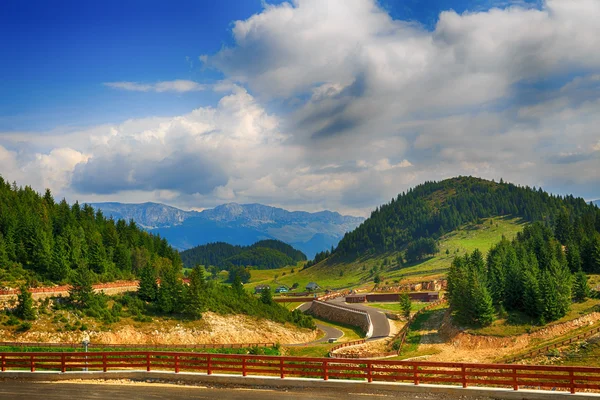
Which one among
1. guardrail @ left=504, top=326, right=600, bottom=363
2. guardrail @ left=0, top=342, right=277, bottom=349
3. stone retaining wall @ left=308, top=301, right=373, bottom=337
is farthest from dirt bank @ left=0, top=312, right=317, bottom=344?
guardrail @ left=504, top=326, right=600, bottom=363

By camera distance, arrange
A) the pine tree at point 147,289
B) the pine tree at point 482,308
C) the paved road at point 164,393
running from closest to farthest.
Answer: the paved road at point 164,393 → the pine tree at point 482,308 → the pine tree at point 147,289

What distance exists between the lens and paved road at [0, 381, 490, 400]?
96.6 ft

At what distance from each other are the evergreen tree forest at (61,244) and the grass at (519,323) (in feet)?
234

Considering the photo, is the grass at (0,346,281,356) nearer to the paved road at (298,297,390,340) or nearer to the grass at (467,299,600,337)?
the paved road at (298,297,390,340)

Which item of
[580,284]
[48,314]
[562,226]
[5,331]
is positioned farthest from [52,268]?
[562,226]

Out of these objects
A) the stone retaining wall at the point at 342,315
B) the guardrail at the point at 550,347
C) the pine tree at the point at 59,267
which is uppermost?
the pine tree at the point at 59,267

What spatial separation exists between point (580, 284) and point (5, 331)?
9414 cm

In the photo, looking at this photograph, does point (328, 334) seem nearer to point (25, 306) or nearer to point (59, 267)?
point (59, 267)

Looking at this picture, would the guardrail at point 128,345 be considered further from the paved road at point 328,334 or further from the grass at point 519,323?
the grass at point 519,323

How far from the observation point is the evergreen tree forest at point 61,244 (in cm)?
9169

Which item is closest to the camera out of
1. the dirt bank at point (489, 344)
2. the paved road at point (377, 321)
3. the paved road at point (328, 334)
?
the dirt bank at point (489, 344)

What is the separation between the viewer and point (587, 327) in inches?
2813

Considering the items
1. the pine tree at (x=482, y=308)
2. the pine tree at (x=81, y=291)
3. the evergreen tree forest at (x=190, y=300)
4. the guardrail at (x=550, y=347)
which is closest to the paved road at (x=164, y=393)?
the guardrail at (x=550, y=347)

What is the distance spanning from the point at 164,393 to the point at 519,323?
6498 centimetres
